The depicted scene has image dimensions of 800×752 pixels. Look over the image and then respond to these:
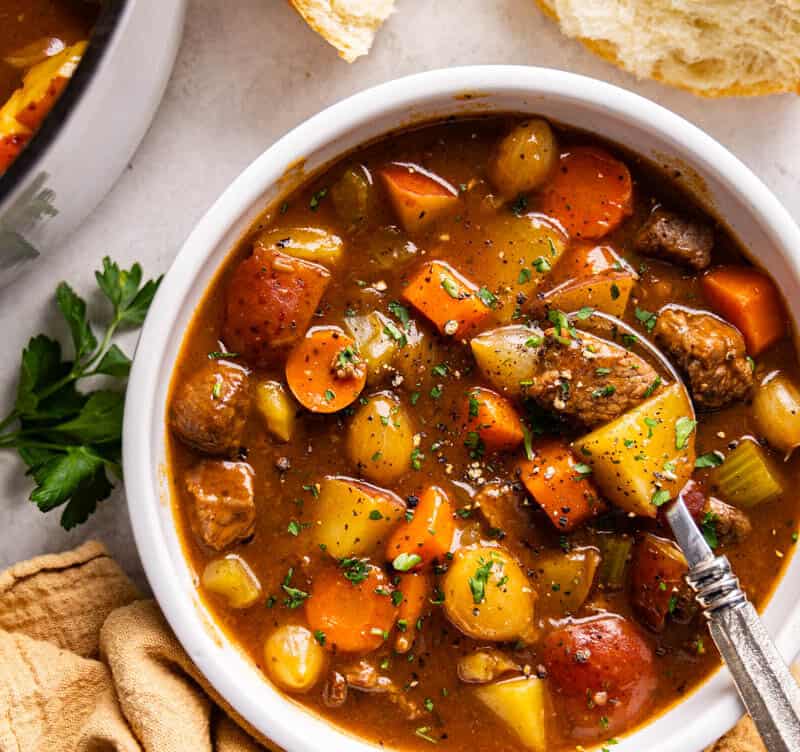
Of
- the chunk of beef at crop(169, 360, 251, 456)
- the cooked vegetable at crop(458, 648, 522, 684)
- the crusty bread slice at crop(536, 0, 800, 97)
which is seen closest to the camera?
the chunk of beef at crop(169, 360, 251, 456)

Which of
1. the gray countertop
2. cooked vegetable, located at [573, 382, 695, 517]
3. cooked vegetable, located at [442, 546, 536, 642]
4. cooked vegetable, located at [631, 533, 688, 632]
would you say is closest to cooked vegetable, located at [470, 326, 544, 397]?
cooked vegetable, located at [573, 382, 695, 517]

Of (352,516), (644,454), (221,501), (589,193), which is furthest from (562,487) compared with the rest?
(221,501)

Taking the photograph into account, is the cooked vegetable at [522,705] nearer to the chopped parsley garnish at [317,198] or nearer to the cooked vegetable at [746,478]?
the cooked vegetable at [746,478]

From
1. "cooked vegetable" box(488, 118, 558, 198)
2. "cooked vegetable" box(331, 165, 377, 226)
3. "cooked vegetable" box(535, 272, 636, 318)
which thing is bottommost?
"cooked vegetable" box(535, 272, 636, 318)

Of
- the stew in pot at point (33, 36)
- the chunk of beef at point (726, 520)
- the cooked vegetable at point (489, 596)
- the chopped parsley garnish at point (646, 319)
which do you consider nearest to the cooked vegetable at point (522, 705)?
the cooked vegetable at point (489, 596)

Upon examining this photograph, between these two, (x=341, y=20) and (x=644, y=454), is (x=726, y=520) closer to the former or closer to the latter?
(x=644, y=454)

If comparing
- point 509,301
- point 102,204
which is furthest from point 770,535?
point 102,204

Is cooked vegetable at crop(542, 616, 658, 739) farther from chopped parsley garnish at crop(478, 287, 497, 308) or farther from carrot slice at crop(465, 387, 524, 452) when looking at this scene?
chopped parsley garnish at crop(478, 287, 497, 308)
